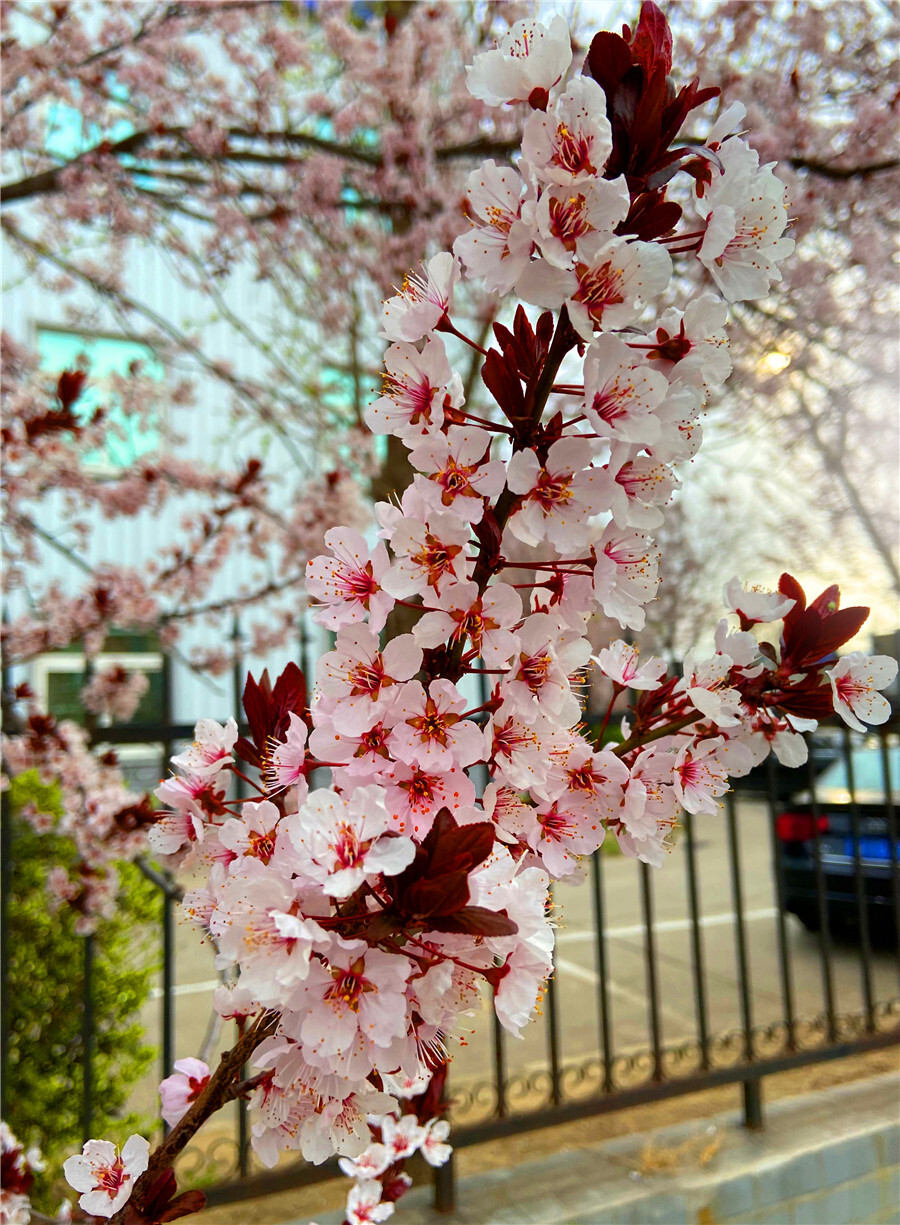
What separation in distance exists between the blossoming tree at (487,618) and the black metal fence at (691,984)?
144mm

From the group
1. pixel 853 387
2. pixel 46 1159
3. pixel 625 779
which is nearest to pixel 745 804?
pixel 853 387

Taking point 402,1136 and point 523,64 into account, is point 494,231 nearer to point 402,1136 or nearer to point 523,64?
point 523,64

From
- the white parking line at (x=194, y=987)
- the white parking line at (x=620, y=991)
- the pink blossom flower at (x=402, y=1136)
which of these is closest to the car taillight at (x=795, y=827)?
the white parking line at (x=620, y=991)

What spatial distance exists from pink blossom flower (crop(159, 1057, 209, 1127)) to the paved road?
1773 millimetres

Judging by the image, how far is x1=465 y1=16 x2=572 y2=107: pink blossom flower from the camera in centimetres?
65

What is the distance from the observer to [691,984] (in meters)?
4.83

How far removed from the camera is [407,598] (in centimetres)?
66

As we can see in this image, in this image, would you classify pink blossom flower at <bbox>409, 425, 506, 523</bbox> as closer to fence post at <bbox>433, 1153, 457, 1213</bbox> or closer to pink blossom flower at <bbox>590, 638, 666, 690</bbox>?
pink blossom flower at <bbox>590, 638, 666, 690</bbox>

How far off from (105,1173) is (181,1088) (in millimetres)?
104

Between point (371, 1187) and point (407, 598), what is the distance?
41.4 inches

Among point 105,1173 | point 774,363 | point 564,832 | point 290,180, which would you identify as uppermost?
point 290,180

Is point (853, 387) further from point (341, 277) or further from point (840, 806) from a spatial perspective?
point (341, 277)

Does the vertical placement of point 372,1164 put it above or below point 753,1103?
above

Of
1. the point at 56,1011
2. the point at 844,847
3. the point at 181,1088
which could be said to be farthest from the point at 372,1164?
the point at 844,847
